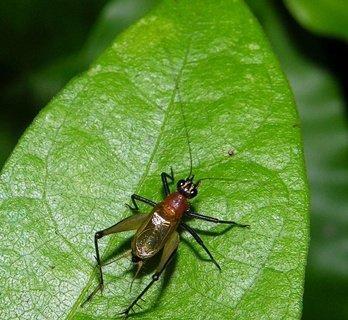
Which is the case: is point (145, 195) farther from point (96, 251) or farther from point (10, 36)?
point (10, 36)

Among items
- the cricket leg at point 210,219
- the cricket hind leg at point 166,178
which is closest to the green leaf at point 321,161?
the cricket leg at point 210,219

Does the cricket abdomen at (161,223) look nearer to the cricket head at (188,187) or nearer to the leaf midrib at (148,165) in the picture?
the cricket head at (188,187)

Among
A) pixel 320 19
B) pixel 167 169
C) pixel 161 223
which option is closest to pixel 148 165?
pixel 167 169

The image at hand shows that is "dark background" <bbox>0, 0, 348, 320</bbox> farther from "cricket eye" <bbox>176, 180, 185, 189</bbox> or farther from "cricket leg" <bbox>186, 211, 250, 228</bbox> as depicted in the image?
"cricket eye" <bbox>176, 180, 185, 189</bbox>

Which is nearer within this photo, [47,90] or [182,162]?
[182,162]

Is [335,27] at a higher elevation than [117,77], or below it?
below

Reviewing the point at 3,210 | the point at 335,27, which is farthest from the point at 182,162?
the point at 335,27
